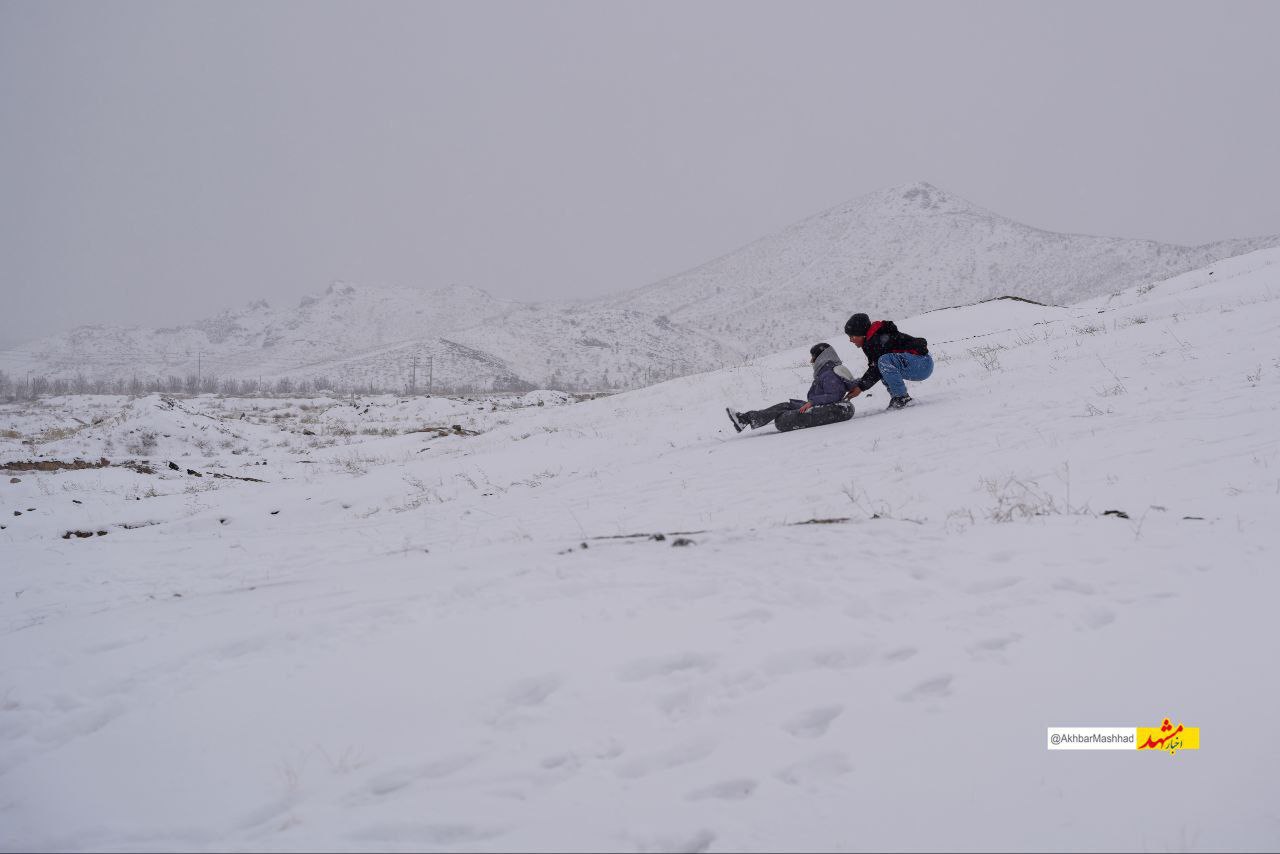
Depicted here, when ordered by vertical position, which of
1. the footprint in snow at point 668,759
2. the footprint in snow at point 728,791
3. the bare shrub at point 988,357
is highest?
the bare shrub at point 988,357

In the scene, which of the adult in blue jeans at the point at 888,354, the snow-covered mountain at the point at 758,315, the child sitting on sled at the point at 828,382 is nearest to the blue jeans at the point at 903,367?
the adult in blue jeans at the point at 888,354

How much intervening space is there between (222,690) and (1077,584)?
493 centimetres

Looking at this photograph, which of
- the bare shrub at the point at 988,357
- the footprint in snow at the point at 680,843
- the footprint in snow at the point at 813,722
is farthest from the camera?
the bare shrub at the point at 988,357

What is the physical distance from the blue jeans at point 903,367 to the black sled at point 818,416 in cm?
84

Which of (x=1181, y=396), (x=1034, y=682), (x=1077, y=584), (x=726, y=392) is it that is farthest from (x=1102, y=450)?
(x=726, y=392)

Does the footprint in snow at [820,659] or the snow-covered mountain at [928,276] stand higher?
the snow-covered mountain at [928,276]

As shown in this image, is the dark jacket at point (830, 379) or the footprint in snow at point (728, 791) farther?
the dark jacket at point (830, 379)

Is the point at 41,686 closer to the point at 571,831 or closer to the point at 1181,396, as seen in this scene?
the point at 571,831

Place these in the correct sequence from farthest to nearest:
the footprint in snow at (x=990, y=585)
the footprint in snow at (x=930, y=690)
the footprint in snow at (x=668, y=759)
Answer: the footprint in snow at (x=990, y=585) → the footprint in snow at (x=930, y=690) → the footprint in snow at (x=668, y=759)

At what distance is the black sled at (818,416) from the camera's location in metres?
11.3

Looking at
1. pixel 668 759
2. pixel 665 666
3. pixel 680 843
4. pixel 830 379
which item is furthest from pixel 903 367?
pixel 680 843

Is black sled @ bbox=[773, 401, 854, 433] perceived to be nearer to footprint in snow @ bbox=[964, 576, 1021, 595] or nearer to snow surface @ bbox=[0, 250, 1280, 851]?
snow surface @ bbox=[0, 250, 1280, 851]

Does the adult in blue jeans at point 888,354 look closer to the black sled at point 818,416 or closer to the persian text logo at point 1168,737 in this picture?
the black sled at point 818,416

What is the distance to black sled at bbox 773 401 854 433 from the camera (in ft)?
37.0
